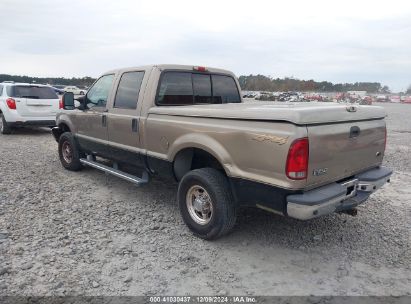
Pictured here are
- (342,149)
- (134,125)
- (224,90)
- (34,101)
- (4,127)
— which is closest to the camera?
(342,149)

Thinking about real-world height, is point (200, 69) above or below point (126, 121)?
above

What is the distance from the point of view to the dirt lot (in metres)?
3.11

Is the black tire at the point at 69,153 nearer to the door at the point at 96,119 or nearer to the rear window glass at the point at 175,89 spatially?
the door at the point at 96,119

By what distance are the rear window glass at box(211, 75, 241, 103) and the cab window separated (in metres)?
1.64

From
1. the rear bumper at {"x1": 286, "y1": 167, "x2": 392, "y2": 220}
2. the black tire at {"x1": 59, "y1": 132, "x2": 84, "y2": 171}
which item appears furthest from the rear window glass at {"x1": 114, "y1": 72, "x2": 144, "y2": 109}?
the rear bumper at {"x1": 286, "y1": 167, "x2": 392, "y2": 220}

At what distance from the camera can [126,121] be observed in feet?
16.1

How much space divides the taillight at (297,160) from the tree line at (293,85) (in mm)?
52340

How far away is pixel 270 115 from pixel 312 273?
5.16 ft

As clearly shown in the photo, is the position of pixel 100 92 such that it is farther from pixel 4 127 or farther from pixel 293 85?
pixel 293 85

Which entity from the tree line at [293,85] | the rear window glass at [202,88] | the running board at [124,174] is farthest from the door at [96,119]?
the tree line at [293,85]

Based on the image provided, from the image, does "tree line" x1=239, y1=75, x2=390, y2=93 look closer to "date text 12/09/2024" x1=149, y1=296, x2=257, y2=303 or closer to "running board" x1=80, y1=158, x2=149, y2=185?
"running board" x1=80, y1=158, x2=149, y2=185

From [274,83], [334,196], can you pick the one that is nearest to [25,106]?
[334,196]

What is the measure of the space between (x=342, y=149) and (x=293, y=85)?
79551 millimetres

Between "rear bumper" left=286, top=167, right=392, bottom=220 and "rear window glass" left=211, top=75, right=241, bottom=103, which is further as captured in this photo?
"rear window glass" left=211, top=75, right=241, bottom=103
